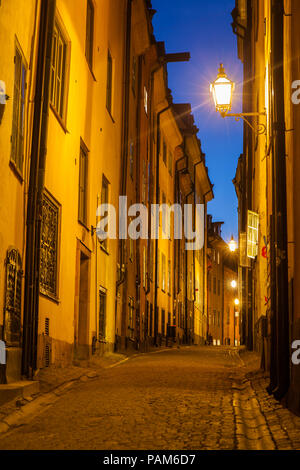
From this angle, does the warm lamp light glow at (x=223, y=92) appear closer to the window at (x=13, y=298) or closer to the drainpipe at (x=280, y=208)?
the drainpipe at (x=280, y=208)

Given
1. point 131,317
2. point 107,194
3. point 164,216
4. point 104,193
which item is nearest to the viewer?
point 104,193

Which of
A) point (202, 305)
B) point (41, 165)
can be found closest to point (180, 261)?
point (202, 305)

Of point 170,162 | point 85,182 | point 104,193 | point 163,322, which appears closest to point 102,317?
point 104,193

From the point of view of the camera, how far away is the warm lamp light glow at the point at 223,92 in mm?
13398

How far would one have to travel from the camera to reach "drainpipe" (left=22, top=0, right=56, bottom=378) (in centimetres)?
1033

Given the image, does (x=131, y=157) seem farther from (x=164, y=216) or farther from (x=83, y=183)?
(x=164, y=216)

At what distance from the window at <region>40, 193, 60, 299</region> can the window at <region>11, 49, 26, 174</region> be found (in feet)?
5.26

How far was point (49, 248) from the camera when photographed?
41.1 feet

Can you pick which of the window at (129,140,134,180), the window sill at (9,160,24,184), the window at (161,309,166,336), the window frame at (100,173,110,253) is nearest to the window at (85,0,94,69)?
the window frame at (100,173,110,253)

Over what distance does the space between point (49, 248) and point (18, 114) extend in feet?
9.35

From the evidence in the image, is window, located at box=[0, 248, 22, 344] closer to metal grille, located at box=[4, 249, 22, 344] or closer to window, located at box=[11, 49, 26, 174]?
metal grille, located at box=[4, 249, 22, 344]

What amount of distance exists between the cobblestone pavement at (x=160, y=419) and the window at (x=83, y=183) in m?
4.84

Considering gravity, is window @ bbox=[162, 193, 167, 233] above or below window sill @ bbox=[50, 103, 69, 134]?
above

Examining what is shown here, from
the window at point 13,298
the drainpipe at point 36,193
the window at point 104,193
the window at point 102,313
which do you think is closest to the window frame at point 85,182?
the window at point 104,193
